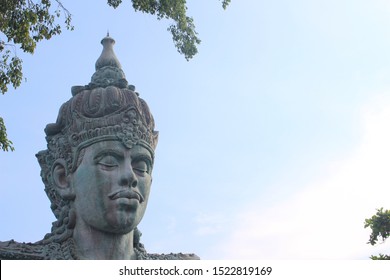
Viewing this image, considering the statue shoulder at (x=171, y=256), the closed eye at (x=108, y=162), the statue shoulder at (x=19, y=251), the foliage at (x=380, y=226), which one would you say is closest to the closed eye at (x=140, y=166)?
the closed eye at (x=108, y=162)

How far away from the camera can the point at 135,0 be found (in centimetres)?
1375

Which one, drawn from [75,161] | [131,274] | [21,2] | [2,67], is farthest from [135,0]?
[131,274]

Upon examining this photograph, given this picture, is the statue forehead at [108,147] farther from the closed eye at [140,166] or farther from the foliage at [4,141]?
the foliage at [4,141]

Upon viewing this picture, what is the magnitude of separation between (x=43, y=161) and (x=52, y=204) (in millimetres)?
685

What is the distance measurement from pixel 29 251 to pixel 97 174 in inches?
52.1

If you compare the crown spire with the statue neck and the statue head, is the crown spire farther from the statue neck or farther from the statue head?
the statue neck

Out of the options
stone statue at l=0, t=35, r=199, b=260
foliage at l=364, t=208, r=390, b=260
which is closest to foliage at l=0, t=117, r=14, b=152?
stone statue at l=0, t=35, r=199, b=260

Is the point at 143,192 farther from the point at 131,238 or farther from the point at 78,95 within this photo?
the point at 78,95

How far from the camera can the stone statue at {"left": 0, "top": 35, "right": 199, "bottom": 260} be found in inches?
283

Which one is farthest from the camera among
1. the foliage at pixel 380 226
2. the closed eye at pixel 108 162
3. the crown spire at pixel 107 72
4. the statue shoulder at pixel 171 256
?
the foliage at pixel 380 226

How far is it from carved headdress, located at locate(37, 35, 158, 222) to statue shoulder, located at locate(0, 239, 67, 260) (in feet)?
2.02

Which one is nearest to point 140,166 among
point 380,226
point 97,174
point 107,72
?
point 97,174

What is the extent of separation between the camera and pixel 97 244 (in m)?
7.25

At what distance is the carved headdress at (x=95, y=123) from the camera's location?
7547 mm
